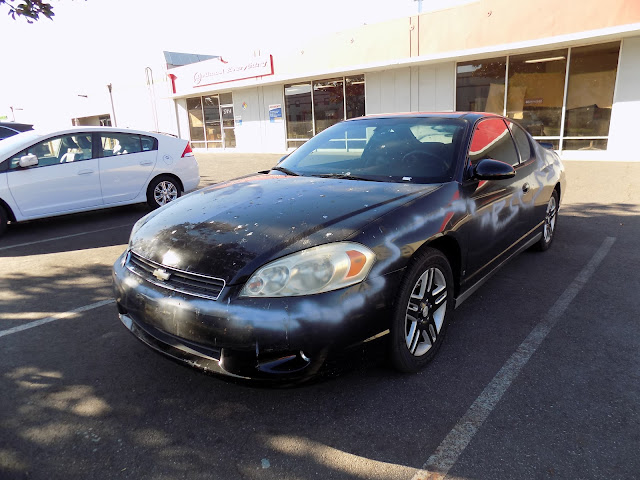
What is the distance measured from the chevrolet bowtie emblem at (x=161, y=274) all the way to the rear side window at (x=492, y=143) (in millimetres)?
2265

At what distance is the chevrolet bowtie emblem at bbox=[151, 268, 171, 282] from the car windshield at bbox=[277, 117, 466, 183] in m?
1.51

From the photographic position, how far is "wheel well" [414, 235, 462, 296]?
289cm

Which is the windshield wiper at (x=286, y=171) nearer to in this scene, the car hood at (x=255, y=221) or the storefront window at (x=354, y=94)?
the car hood at (x=255, y=221)

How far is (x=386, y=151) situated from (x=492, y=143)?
3.05ft

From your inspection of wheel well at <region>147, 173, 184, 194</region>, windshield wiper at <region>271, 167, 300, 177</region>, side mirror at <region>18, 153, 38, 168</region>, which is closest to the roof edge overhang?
wheel well at <region>147, 173, 184, 194</region>

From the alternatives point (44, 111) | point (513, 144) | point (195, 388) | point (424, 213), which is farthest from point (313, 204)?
point (44, 111)

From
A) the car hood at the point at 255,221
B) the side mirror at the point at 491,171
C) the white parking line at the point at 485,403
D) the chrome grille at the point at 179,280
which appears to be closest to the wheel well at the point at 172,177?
the car hood at the point at 255,221

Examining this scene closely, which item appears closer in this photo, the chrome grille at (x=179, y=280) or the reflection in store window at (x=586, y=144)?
the chrome grille at (x=179, y=280)

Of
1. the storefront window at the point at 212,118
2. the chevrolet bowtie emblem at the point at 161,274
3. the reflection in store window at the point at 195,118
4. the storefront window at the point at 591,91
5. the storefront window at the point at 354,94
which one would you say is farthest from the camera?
the reflection in store window at the point at 195,118

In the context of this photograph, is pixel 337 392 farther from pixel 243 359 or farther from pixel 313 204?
pixel 313 204

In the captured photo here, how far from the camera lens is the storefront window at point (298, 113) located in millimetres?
19219

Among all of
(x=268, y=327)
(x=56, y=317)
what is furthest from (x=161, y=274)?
(x=56, y=317)

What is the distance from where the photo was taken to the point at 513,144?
14.0 feet

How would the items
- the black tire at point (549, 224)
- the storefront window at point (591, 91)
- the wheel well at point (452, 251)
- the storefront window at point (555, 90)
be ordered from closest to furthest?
the wheel well at point (452, 251) → the black tire at point (549, 224) → the storefront window at point (591, 91) → the storefront window at point (555, 90)
